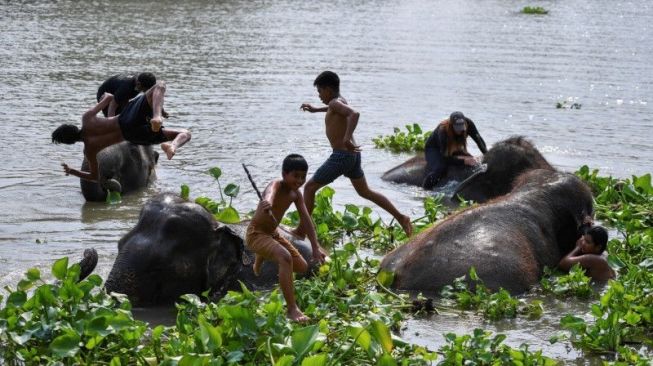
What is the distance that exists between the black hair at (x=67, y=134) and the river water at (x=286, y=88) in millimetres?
769

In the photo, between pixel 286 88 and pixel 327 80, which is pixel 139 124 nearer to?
pixel 327 80

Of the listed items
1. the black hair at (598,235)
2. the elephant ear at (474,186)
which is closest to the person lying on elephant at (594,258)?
the black hair at (598,235)

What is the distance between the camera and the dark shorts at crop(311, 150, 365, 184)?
1070 centimetres

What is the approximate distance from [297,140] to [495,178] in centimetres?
457

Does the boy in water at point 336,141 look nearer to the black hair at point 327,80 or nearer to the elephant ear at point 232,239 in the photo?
the black hair at point 327,80

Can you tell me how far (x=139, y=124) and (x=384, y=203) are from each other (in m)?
2.63

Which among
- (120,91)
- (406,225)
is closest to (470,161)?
(406,225)

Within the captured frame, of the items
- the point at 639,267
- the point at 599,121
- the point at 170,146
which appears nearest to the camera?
the point at 639,267

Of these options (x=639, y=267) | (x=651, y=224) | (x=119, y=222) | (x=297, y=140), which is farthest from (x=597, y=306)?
(x=297, y=140)

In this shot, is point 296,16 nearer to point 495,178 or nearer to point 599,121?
point 599,121

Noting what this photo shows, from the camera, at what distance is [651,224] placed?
11.3m

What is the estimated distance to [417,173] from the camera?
14.0 meters

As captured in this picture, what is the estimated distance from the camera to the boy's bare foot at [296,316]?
7840mm

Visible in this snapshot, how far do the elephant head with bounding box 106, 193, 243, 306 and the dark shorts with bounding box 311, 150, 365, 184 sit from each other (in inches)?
75.2
